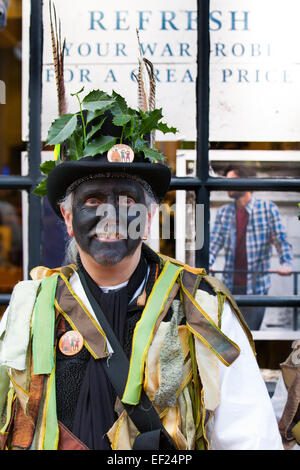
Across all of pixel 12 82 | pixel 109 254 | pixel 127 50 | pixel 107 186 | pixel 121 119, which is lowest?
pixel 109 254

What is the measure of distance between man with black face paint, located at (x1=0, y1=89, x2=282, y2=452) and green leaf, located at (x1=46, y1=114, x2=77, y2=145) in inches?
3.6

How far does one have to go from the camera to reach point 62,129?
1.92 metres

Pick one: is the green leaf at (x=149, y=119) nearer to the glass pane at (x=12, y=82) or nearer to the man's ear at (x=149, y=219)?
the man's ear at (x=149, y=219)

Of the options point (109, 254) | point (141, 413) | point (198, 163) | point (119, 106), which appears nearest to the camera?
point (141, 413)

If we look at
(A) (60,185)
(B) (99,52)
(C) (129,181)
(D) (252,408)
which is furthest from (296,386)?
(B) (99,52)

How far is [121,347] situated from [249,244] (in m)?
1.33

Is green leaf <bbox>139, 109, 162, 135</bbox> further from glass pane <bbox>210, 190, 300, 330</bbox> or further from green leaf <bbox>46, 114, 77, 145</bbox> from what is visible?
glass pane <bbox>210, 190, 300, 330</bbox>

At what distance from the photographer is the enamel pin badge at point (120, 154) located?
73.6 inches

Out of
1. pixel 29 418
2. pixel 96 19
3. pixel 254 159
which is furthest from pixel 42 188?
pixel 254 159

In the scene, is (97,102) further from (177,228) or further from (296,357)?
(296,357)

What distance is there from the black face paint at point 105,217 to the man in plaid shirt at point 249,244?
1083mm

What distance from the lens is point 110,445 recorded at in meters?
1.72

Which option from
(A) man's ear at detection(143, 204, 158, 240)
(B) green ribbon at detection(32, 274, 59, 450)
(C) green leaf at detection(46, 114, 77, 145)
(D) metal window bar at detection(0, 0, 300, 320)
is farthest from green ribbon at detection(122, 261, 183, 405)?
(D) metal window bar at detection(0, 0, 300, 320)

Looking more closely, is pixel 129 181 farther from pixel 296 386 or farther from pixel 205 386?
pixel 296 386
